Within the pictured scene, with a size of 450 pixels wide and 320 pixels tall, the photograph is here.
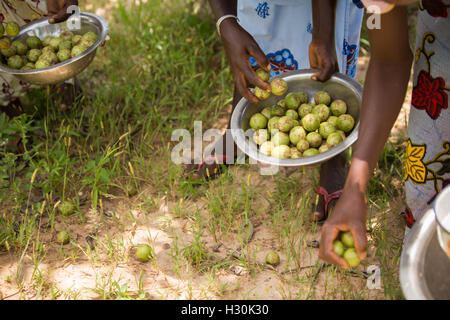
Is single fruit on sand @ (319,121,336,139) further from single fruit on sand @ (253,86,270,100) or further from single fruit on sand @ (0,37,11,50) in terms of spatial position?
single fruit on sand @ (0,37,11,50)

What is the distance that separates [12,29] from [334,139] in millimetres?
2181

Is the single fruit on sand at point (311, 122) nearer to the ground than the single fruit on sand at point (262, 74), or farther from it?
nearer to the ground

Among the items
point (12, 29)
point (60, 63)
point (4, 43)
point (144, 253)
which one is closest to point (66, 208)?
point (144, 253)

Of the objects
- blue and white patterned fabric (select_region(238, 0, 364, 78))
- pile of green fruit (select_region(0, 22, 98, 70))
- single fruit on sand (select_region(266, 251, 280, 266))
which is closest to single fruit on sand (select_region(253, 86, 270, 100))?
blue and white patterned fabric (select_region(238, 0, 364, 78))

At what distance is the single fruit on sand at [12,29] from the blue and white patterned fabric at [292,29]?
4.86ft

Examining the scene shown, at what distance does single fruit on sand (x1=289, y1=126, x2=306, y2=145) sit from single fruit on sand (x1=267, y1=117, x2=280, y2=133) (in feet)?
0.29

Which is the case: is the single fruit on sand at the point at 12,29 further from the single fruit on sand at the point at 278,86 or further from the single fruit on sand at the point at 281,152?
the single fruit on sand at the point at 281,152

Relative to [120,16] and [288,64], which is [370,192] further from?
[120,16]

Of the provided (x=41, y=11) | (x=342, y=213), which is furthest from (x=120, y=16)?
(x=342, y=213)

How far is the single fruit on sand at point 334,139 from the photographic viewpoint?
2232 millimetres

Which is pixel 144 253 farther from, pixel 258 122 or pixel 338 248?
pixel 338 248

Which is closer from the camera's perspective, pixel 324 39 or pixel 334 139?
pixel 334 139

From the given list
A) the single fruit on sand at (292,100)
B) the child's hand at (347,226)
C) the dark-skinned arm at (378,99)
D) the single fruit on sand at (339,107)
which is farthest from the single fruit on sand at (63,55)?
the child's hand at (347,226)

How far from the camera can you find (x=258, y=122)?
2385 millimetres
